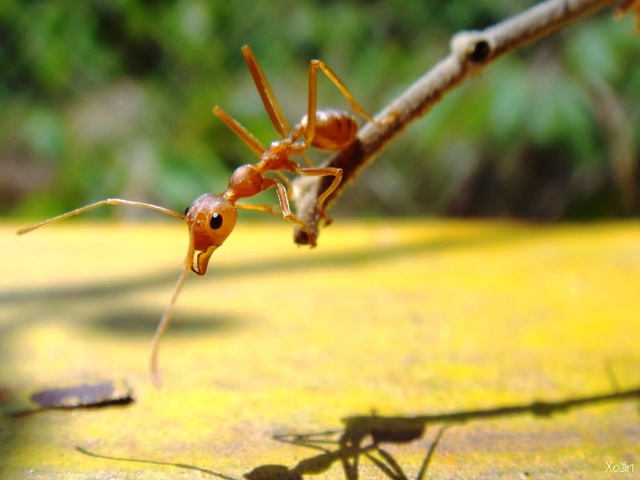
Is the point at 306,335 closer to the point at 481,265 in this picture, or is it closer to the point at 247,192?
Answer: the point at 247,192

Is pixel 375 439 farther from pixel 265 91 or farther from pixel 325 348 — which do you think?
pixel 265 91

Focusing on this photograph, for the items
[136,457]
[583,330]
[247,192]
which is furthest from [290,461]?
[583,330]

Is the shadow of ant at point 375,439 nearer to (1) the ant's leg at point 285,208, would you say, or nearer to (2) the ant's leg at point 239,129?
(1) the ant's leg at point 285,208

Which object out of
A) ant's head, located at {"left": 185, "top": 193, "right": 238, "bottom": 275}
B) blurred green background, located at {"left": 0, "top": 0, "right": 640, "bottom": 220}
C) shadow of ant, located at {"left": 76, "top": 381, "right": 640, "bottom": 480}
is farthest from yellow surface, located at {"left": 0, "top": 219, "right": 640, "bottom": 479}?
blurred green background, located at {"left": 0, "top": 0, "right": 640, "bottom": 220}

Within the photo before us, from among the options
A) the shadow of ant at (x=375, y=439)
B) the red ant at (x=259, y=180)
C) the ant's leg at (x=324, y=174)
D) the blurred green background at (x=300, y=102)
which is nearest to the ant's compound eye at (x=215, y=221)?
the red ant at (x=259, y=180)

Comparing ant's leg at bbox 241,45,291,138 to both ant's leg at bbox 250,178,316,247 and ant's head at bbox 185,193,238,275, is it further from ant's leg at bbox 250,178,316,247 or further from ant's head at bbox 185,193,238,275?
ant's head at bbox 185,193,238,275

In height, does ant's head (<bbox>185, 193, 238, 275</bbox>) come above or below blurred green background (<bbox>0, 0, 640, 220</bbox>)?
below
